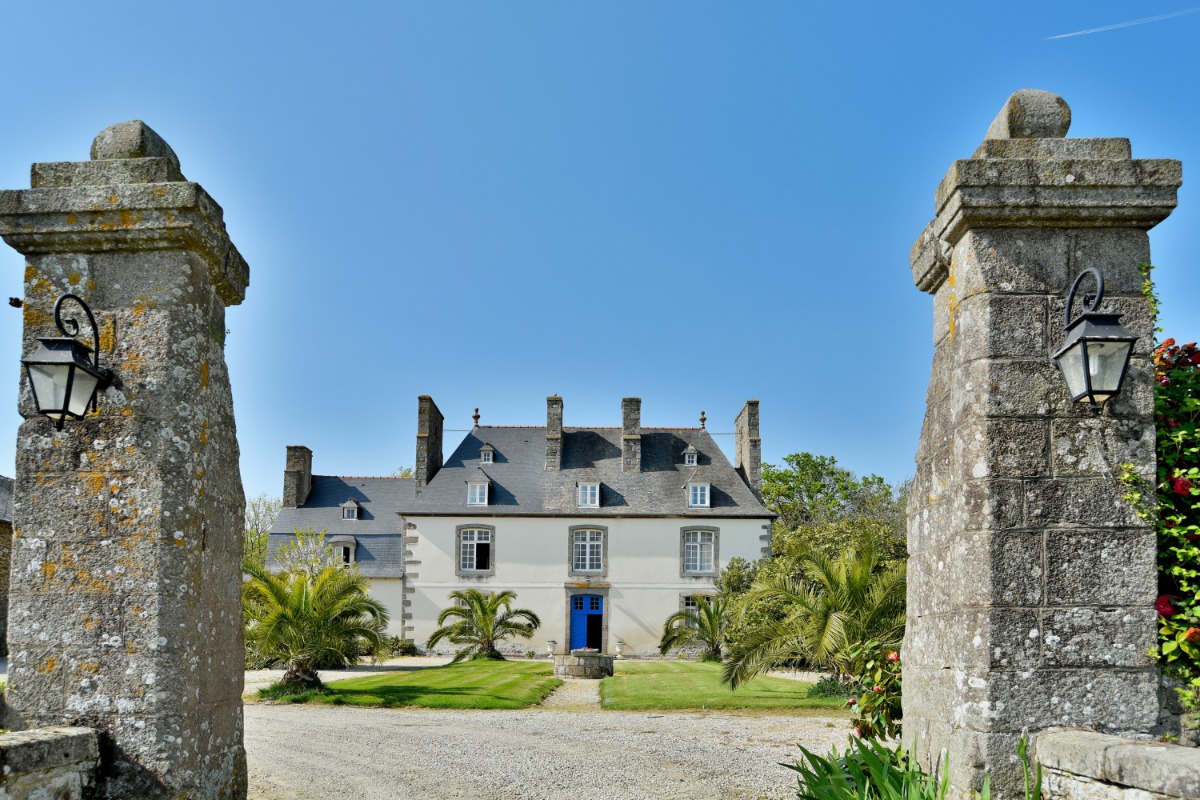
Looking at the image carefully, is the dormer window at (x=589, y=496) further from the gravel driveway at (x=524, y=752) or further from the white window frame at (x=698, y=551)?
the gravel driveway at (x=524, y=752)

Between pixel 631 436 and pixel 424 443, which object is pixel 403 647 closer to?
pixel 424 443

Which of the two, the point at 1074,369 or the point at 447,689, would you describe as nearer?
the point at 1074,369

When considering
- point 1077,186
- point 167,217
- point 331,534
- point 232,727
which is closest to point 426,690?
point 232,727

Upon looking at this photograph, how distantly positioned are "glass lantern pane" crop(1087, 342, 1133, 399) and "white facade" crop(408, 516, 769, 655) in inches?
945

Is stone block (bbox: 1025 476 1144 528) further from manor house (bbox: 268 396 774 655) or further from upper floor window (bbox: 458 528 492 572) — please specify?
upper floor window (bbox: 458 528 492 572)

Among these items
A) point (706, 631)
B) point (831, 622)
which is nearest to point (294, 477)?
point (706, 631)

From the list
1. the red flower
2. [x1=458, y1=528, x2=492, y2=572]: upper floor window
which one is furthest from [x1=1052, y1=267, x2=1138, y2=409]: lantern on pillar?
[x1=458, y1=528, x2=492, y2=572]: upper floor window

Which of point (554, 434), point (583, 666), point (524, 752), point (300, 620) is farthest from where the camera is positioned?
point (554, 434)

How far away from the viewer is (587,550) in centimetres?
2761

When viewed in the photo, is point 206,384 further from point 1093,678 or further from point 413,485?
point 413,485

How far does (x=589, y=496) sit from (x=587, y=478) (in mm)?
709

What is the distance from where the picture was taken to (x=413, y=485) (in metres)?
31.2

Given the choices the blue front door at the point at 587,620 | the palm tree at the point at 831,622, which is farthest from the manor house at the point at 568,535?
the palm tree at the point at 831,622

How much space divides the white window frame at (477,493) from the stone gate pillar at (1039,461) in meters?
24.5
